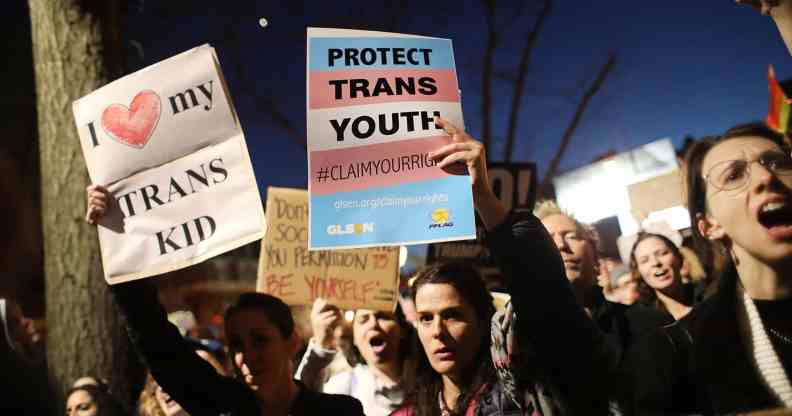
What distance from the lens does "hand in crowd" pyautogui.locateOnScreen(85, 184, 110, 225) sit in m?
2.58

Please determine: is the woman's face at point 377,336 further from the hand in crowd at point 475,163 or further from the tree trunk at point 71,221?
the tree trunk at point 71,221

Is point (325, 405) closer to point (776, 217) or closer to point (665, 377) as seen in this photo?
point (665, 377)

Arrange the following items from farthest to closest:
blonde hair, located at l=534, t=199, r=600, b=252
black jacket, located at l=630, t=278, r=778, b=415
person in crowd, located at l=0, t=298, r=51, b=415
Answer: blonde hair, located at l=534, t=199, r=600, b=252 < black jacket, located at l=630, t=278, r=778, b=415 < person in crowd, located at l=0, t=298, r=51, b=415

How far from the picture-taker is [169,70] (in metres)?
2.61

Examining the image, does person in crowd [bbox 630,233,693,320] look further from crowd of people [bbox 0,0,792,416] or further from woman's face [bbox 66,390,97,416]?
woman's face [bbox 66,390,97,416]

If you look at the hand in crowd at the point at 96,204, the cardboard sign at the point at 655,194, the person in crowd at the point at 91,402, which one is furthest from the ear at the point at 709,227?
the person in crowd at the point at 91,402

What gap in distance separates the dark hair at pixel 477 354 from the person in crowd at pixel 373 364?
1.89 ft

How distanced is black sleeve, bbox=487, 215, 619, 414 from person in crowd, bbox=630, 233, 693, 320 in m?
1.57

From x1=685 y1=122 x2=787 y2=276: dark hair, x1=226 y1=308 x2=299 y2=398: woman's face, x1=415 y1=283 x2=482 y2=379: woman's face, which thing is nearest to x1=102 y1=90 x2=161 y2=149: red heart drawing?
x1=226 y1=308 x2=299 y2=398: woman's face

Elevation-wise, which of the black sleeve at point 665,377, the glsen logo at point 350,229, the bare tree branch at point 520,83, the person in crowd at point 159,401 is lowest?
the person in crowd at point 159,401

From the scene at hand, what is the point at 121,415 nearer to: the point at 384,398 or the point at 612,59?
the point at 384,398

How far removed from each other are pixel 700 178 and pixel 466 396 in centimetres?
103

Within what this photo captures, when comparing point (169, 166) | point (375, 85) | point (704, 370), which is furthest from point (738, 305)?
point (169, 166)

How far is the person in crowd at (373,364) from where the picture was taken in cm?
310
